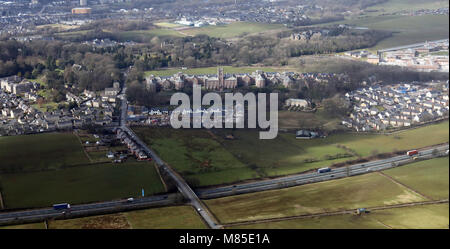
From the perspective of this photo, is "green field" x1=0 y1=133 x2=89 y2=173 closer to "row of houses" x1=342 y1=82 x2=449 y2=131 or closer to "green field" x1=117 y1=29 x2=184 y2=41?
"row of houses" x1=342 y1=82 x2=449 y2=131

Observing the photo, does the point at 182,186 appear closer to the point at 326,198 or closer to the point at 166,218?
the point at 166,218

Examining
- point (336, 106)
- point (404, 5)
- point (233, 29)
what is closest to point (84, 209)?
point (336, 106)

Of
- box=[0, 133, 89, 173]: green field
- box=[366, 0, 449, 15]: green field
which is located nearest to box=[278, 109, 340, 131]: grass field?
box=[0, 133, 89, 173]: green field

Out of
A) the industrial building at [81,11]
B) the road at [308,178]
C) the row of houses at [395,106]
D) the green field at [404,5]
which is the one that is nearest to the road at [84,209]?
the road at [308,178]

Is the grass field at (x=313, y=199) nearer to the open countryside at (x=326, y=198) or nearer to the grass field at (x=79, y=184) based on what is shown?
the open countryside at (x=326, y=198)

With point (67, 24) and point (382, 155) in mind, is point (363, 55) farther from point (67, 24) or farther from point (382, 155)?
point (67, 24)

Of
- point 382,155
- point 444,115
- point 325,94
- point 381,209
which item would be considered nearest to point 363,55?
point 325,94

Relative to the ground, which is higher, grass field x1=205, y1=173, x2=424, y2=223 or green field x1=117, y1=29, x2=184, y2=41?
green field x1=117, y1=29, x2=184, y2=41
